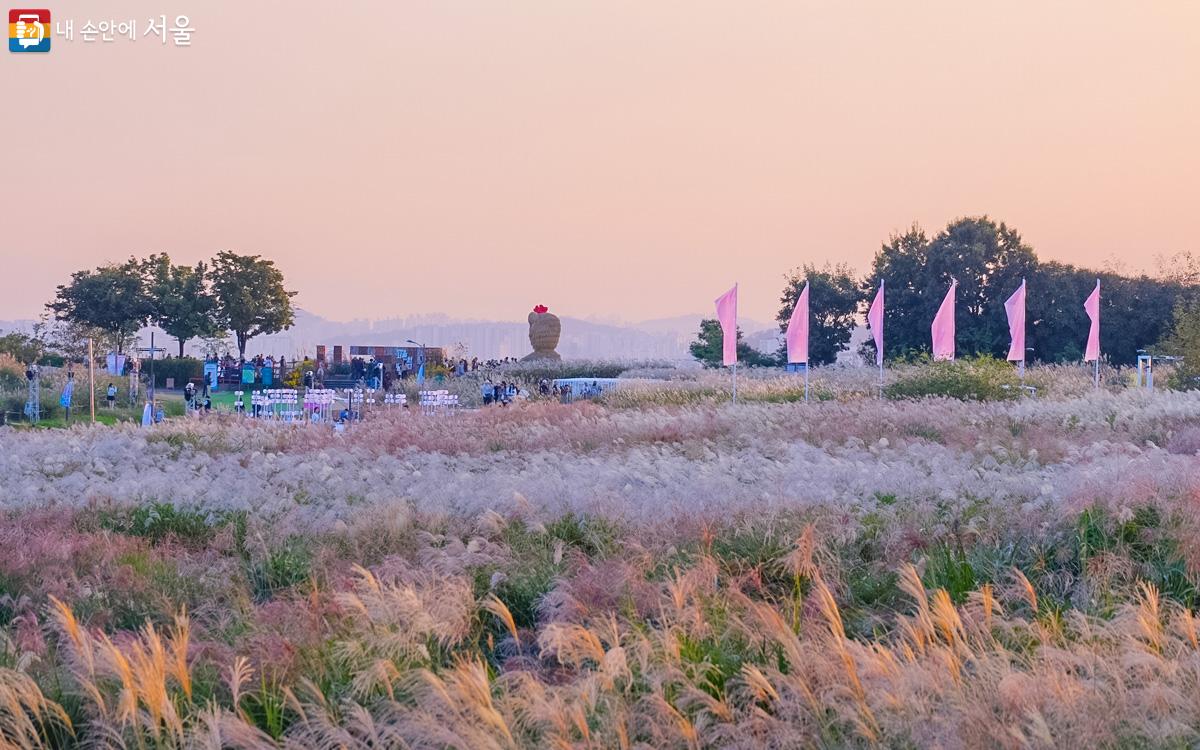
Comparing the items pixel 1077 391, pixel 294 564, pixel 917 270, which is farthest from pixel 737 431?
pixel 917 270

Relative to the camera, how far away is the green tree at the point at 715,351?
5116 centimetres

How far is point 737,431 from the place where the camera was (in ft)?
52.6

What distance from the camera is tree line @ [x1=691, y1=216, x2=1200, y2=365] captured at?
4453 centimetres

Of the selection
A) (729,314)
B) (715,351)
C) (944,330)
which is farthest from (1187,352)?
(715,351)

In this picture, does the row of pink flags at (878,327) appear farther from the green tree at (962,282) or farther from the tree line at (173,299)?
the tree line at (173,299)

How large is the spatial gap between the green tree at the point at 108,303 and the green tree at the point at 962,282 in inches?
1213

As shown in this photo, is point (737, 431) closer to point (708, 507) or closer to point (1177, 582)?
point (708, 507)

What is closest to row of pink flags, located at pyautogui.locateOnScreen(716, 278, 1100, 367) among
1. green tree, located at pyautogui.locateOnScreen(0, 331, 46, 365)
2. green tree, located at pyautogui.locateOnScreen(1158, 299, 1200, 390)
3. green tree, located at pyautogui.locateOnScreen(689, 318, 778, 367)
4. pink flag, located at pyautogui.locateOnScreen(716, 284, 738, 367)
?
pink flag, located at pyautogui.locateOnScreen(716, 284, 738, 367)

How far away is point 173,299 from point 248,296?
3.12 m

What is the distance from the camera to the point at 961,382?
24.1 m

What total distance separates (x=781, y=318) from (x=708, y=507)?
146 feet

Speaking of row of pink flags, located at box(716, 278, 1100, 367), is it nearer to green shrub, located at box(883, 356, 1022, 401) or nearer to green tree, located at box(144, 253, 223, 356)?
green shrub, located at box(883, 356, 1022, 401)

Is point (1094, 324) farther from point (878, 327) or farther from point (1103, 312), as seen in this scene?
point (1103, 312)

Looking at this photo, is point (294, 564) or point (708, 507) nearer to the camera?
point (294, 564)
